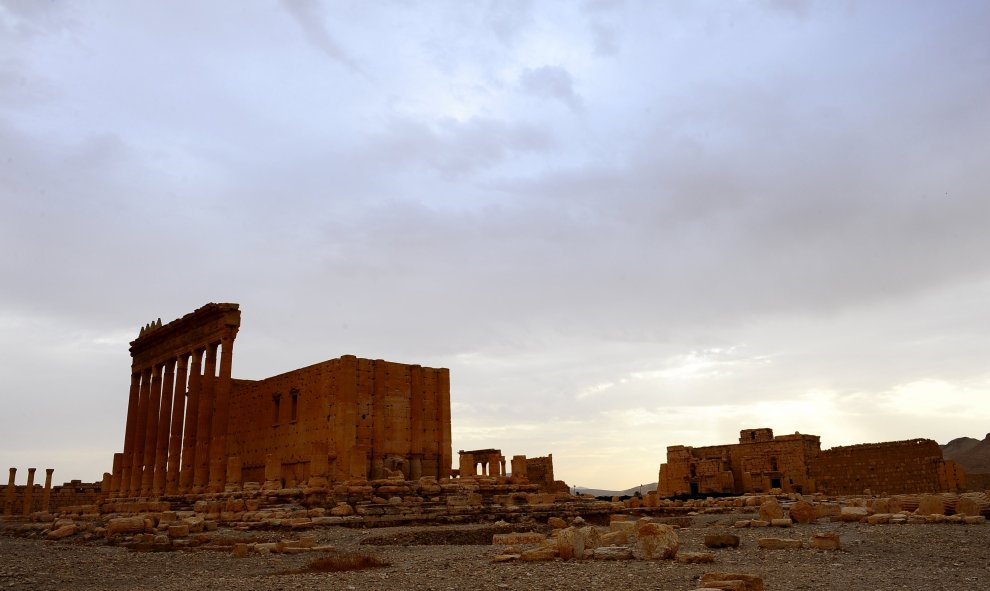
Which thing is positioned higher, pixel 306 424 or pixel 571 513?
pixel 306 424

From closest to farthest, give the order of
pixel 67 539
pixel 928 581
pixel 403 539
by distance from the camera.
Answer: pixel 928 581
pixel 403 539
pixel 67 539

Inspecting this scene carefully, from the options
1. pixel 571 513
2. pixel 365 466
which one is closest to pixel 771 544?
pixel 571 513

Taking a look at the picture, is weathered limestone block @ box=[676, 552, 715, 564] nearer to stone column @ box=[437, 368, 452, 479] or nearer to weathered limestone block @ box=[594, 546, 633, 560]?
weathered limestone block @ box=[594, 546, 633, 560]

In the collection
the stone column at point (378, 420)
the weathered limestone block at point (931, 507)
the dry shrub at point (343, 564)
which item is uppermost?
the stone column at point (378, 420)

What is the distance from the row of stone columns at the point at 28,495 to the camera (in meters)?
41.7

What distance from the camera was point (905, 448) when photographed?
36.7 m

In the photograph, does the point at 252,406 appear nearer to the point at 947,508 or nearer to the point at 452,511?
the point at 452,511

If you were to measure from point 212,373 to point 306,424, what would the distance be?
197 inches

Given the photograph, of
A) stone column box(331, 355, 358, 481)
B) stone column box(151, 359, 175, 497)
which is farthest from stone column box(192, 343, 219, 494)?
stone column box(331, 355, 358, 481)

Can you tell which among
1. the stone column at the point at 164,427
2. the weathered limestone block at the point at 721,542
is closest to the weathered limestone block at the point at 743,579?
the weathered limestone block at the point at 721,542

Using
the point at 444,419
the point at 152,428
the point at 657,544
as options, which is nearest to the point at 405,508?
the point at 444,419

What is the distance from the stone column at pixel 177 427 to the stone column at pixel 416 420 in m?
11.8

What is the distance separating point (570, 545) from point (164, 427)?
106 ft

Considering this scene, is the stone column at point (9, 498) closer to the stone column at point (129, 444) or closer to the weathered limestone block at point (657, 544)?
the stone column at point (129, 444)
